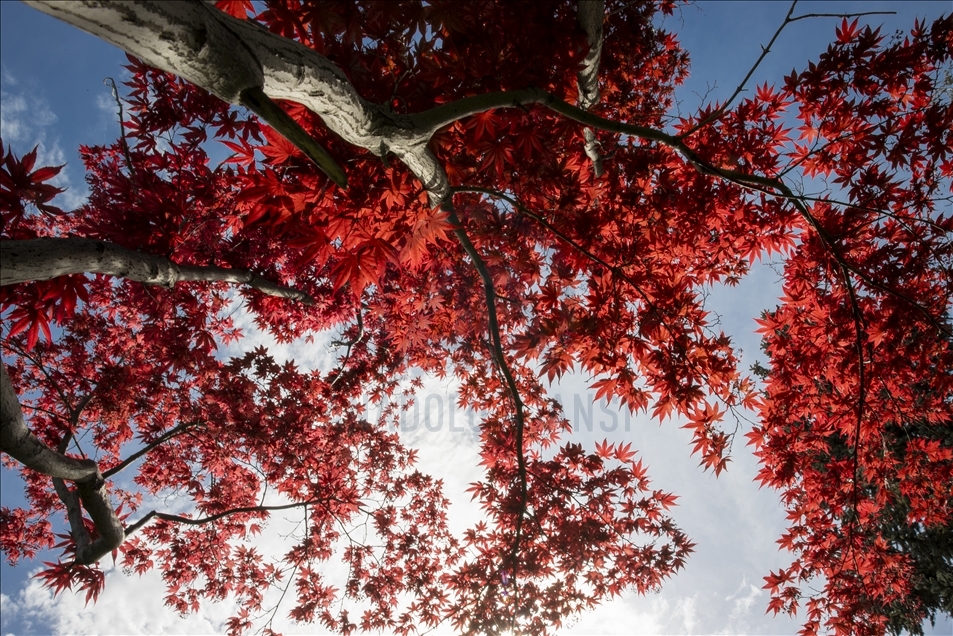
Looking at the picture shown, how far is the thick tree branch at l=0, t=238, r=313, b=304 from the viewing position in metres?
1.60

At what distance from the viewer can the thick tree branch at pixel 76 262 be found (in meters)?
1.60

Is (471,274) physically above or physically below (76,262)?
above

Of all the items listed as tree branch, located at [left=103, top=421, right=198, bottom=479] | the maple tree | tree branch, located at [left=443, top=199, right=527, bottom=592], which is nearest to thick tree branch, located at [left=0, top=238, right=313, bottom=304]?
the maple tree

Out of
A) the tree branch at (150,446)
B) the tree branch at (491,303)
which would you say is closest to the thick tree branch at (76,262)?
the tree branch at (491,303)

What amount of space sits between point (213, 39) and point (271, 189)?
Result: 121 centimetres

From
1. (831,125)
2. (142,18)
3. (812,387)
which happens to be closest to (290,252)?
(142,18)

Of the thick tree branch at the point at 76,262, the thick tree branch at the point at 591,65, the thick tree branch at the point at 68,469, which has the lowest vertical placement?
the thick tree branch at the point at 68,469

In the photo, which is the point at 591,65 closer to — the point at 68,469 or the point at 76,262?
the point at 76,262

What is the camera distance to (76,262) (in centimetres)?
184

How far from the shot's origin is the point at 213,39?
126cm

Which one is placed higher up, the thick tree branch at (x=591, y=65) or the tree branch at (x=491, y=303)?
the thick tree branch at (x=591, y=65)

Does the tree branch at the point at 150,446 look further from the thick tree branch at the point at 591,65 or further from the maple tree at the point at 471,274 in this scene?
the thick tree branch at the point at 591,65

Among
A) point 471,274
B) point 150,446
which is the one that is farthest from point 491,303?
point 150,446

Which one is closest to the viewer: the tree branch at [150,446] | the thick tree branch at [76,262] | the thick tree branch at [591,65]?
the thick tree branch at [76,262]
